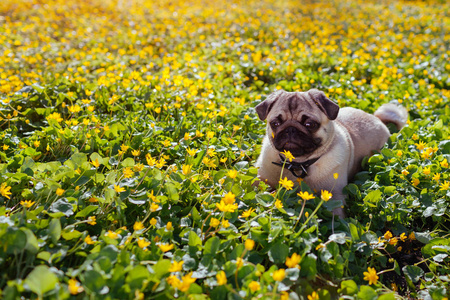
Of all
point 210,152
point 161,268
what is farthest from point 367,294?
point 210,152

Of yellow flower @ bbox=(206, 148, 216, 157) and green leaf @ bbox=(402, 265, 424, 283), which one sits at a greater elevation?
yellow flower @ bbox=(206, 148, 216, 157)

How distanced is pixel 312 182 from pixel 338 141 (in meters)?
0.48

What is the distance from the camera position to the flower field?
221cm

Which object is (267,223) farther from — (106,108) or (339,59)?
(339,59)

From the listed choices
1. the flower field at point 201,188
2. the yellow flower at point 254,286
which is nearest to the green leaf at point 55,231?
the flower field at point 201,188

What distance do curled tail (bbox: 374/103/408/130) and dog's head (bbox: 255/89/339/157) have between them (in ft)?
5.85

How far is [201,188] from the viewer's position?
10.7ft

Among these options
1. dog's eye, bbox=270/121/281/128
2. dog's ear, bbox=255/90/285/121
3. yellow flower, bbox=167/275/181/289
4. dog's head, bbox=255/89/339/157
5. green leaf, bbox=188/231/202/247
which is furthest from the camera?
dog's ear, bbox=255/90/285/121

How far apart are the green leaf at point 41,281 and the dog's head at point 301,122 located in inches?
83.1

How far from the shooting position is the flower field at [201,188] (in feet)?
7.25

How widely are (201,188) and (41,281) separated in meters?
1.61

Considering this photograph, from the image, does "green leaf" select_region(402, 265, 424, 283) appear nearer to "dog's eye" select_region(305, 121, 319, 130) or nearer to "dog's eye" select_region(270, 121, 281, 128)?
"dog's eye" select_region(305, 121, 319, 130)

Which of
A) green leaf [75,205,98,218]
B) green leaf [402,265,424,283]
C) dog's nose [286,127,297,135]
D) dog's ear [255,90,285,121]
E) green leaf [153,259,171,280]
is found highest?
dog's ear [255,90,285,121]

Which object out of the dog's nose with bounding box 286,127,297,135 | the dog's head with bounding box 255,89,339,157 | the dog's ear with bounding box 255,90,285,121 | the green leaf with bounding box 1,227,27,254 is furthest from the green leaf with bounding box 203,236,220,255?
the dog's ear with bounding box 255,90,285,121
